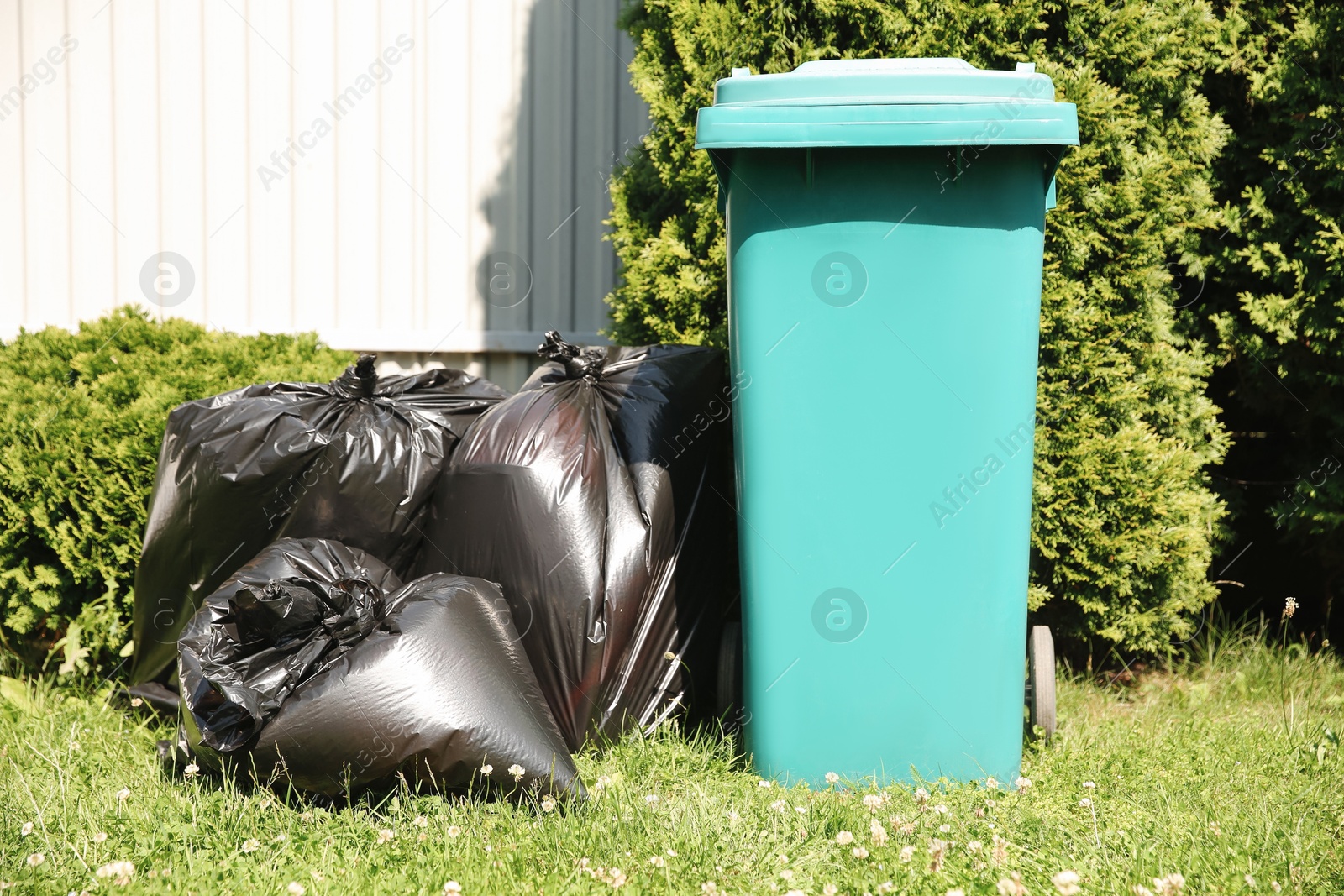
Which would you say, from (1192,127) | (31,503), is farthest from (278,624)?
(1192,127)

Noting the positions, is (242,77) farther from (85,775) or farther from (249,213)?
(85,775)

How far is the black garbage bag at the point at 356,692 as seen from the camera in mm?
2176

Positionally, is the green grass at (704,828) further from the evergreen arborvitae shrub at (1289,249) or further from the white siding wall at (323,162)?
the white siding wall at (323,162)

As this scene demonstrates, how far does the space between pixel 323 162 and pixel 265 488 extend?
6.22 feet

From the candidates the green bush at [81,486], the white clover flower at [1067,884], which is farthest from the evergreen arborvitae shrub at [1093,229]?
the green bush at [81,486]

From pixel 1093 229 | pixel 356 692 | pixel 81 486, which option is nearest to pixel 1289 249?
pixel 1093 229

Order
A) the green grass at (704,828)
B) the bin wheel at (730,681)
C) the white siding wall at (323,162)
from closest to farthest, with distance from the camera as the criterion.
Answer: the green grass at (704,828)
the bin wheel at (730,681)
the white siding wall at (323,162)

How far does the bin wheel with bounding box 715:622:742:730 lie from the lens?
2.76 m

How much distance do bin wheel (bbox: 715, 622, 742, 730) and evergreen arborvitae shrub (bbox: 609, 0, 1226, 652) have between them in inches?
38.2

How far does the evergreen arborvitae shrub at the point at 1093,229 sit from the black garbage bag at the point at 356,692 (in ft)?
4.41

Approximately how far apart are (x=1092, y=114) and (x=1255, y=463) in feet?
4.87

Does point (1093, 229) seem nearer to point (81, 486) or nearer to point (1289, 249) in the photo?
point (1289, 249)

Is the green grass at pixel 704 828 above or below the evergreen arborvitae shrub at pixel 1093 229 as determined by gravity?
below

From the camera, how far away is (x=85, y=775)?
2.53 m
